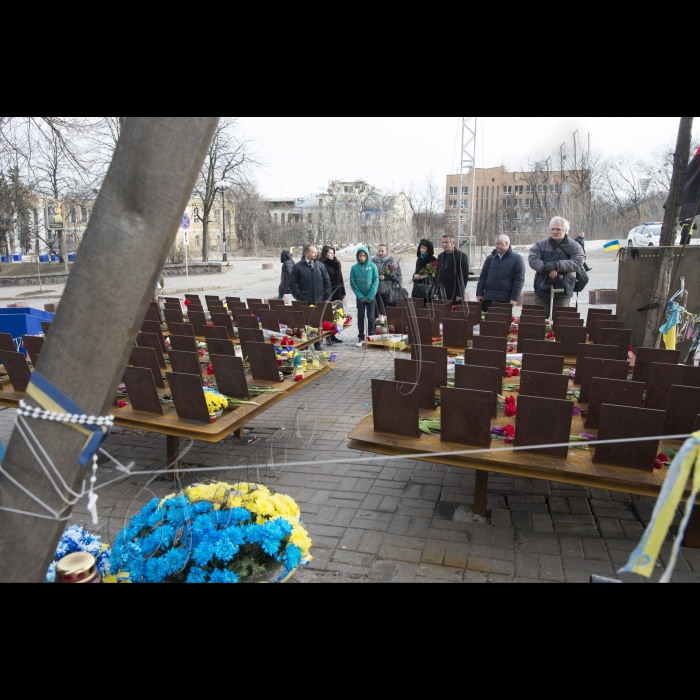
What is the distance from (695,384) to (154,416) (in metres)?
4.19

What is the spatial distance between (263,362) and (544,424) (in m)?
2.82

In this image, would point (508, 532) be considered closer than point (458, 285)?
Yes

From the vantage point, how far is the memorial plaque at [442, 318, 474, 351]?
22.6 feet

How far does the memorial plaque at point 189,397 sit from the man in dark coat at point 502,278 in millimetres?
5651

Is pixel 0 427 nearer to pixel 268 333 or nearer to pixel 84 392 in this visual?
pixel 268 333

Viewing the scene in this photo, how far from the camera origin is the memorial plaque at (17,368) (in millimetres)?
4840

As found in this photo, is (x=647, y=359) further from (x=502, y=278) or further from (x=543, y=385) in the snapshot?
(x=502, y=278)

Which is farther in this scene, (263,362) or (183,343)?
(183,343)

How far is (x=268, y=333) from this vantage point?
7422mm

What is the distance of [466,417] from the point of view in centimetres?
357

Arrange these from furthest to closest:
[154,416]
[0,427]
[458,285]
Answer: [458,285] < [0,427] < [154,416]

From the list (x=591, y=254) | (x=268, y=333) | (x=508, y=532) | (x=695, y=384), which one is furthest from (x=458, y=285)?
(x=591, y=254)

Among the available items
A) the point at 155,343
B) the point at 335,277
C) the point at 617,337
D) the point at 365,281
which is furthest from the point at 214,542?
the point at 335,277
